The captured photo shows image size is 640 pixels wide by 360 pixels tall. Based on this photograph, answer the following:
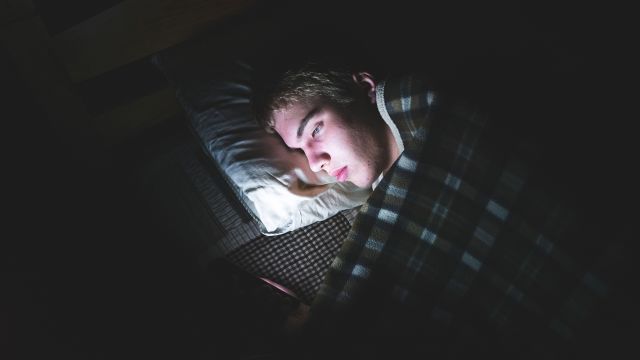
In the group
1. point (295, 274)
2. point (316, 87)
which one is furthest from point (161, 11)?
point (295, 274)

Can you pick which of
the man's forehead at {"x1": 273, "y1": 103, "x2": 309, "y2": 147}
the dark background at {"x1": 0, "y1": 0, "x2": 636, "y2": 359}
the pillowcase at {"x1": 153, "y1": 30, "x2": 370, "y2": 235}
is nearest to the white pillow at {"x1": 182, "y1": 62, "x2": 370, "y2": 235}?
the pillowcase at {"x1": 153, "y1": 30, "x2": 370, "y2": 235}

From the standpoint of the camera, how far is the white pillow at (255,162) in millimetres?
1321

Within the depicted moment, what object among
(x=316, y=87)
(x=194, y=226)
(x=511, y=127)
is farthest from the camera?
(x=194, y=226)

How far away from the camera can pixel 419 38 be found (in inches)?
52.6

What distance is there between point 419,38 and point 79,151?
1075 mm

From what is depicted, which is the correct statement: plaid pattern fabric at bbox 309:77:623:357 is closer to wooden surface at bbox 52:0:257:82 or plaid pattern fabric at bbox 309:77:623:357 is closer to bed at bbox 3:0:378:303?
bed at bbox 3:0:378:303

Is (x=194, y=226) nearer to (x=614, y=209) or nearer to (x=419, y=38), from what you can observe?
(x=419, y=38)

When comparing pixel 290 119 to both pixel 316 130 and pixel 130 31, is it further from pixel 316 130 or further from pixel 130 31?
pixel 130 31

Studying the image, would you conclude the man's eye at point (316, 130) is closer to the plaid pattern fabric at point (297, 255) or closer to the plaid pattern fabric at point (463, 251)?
the plaid pattern fabric at point (463, 251)

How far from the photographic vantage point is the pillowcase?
132cm

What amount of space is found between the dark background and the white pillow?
0.72 feet

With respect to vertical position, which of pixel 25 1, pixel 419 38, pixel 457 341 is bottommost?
pixel 457 341

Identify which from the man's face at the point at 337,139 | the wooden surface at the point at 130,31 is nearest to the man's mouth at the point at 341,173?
the man's face at the point at 337,139

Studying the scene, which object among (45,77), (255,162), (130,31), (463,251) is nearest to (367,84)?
(255,162)
